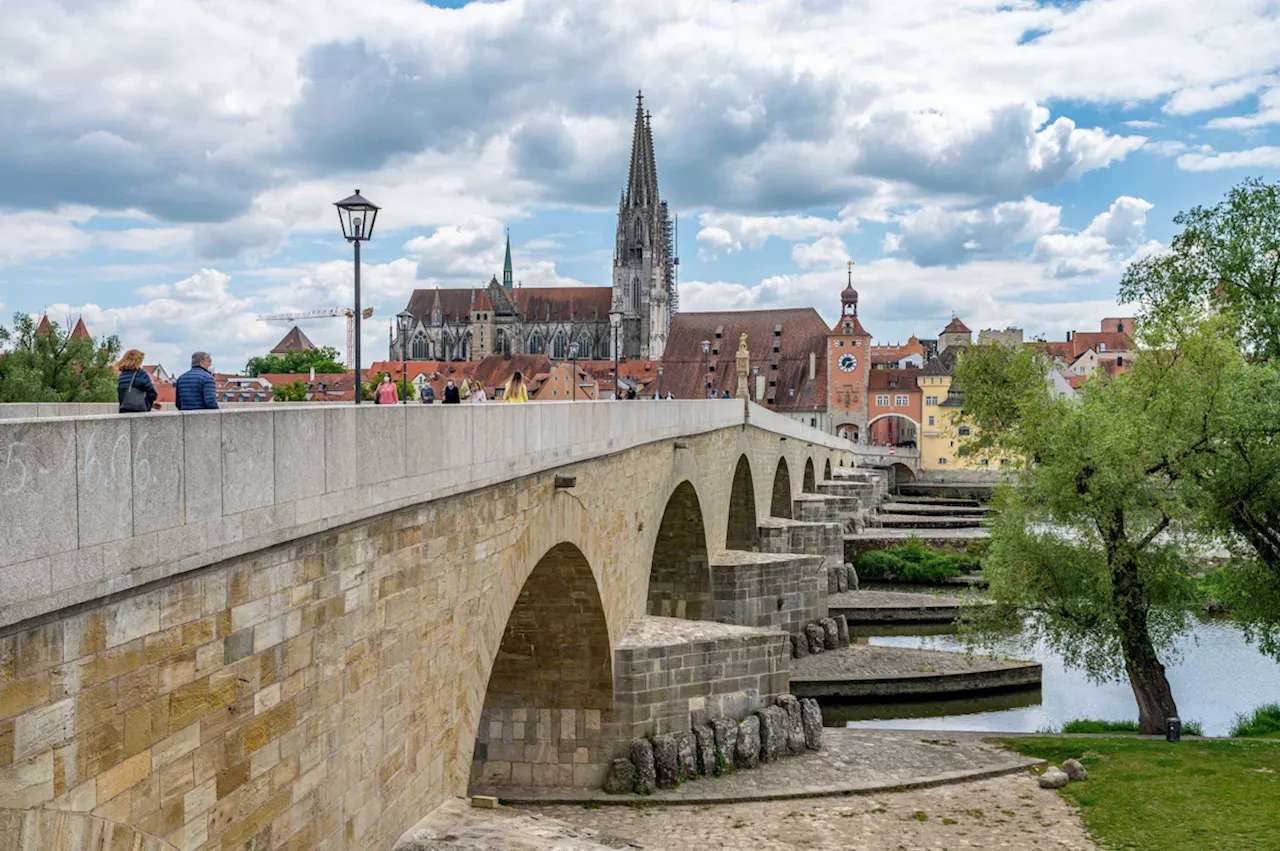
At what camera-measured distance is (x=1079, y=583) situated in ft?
66.4

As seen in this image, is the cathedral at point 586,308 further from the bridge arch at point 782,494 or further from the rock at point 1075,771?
the rock at point 1075,771

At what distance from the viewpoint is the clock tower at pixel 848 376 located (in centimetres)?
8575

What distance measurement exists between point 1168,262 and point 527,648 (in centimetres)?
1808

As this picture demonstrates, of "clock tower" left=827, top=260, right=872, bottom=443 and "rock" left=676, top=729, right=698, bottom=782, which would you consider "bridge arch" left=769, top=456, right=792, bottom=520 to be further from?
"clock tower" left=827, top=260, right=872, bottom=443

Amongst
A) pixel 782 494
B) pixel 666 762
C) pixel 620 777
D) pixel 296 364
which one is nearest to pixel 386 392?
pixel 620 777

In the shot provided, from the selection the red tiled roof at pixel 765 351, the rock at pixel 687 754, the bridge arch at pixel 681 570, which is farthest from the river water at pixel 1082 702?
the red tiled roof at pixel 765 351

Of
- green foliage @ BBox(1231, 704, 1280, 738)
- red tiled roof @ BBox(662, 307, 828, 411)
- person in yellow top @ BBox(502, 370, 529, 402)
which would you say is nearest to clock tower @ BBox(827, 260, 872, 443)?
red tiled roof @ BBox(662, 307, 828, 411)

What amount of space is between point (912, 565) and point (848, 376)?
44080mm

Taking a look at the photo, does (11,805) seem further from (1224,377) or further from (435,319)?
(435,319)

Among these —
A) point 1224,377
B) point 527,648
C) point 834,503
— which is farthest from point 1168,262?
point 834,503

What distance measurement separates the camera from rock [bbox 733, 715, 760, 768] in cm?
1700

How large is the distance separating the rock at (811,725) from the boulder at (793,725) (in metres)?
0.09

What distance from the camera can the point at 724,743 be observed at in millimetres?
16844

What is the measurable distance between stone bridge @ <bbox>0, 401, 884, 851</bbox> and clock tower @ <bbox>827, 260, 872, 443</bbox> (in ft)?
236
